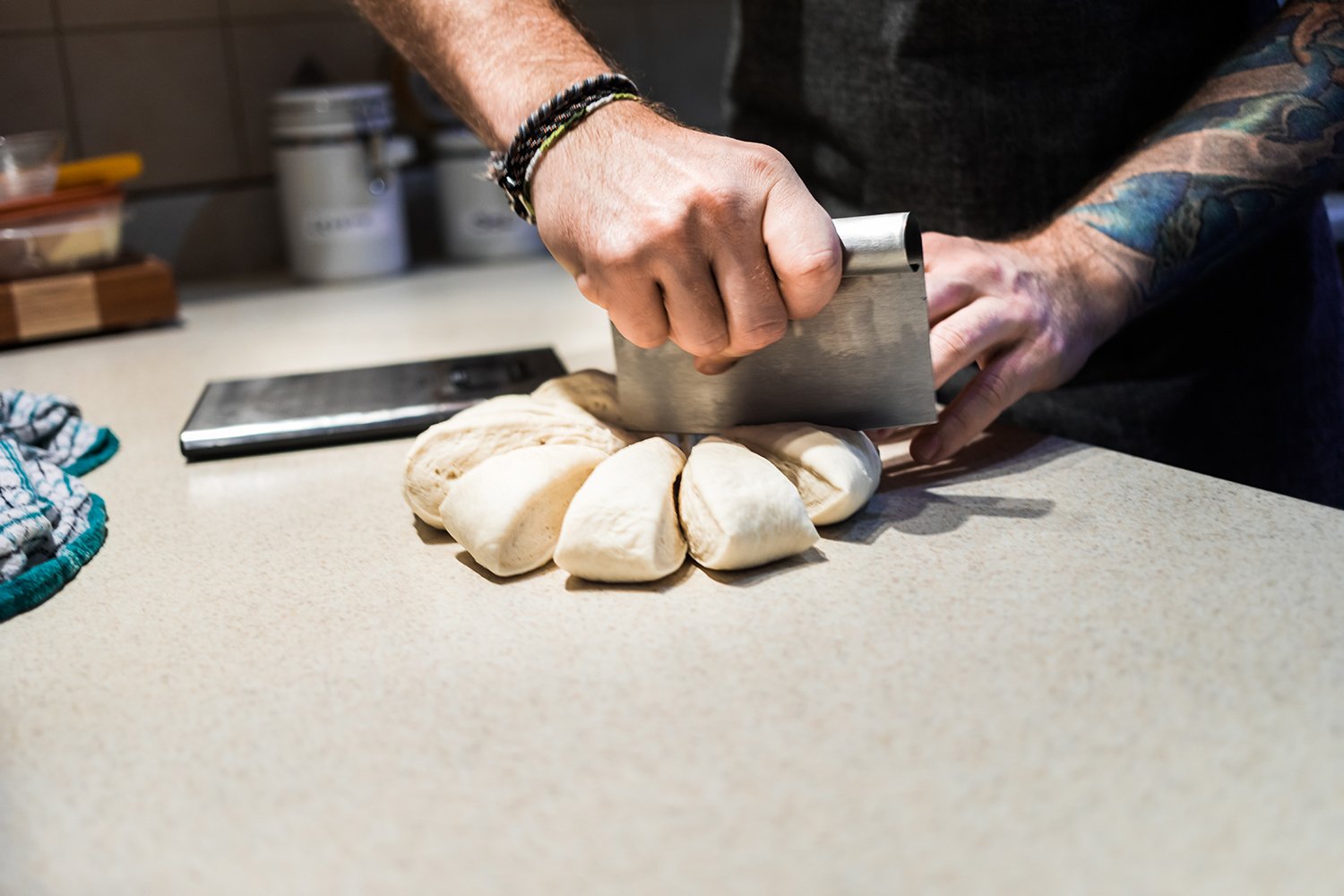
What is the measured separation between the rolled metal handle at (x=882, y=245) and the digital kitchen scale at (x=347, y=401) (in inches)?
16.5

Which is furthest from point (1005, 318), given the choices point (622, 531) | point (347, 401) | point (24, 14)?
point (24, 14)

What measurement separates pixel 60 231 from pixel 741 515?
4.28 ft

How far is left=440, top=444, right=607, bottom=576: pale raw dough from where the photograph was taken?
26.6 inches

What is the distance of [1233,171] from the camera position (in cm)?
101

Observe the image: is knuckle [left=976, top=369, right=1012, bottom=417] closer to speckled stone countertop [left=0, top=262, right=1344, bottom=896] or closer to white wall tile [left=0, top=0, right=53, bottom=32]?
speckled stone countertop [left=0, top=262, right=1344, bottom=896]

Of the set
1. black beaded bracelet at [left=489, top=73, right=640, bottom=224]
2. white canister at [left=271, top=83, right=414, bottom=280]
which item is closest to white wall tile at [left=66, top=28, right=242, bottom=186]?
white canister at [left=271, top=83, right=414, bottom=280]

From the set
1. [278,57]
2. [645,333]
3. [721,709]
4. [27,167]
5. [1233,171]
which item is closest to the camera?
[721,709]

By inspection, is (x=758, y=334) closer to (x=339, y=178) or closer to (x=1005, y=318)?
(x=1005, y=318)

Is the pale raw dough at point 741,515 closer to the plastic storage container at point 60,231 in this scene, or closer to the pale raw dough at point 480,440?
the pale raw dough at point 480,440

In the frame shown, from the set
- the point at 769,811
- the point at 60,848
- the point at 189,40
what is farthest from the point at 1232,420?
the point at 189,40

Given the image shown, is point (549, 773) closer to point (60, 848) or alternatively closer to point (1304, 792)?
point (60, 848)

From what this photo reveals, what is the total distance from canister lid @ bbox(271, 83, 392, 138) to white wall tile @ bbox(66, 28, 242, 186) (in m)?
0.20

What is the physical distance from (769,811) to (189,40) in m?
1.89

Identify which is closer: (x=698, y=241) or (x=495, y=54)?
(x=698, y=241)
